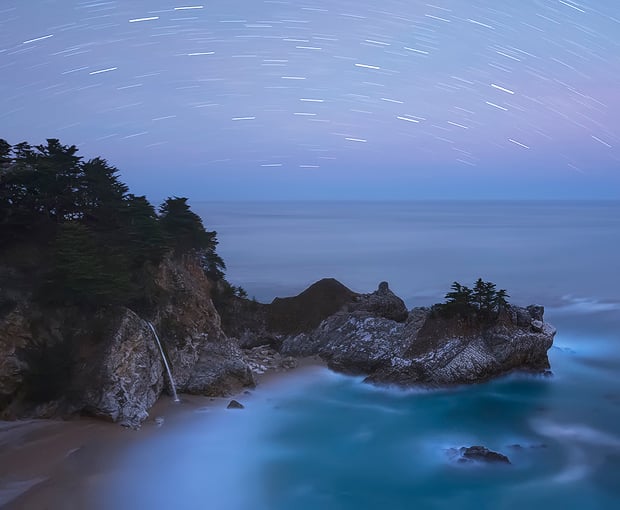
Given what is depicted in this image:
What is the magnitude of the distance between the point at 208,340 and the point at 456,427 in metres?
8.78

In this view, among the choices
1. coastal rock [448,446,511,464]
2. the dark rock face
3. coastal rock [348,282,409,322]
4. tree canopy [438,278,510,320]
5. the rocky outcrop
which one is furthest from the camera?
the dark rock face

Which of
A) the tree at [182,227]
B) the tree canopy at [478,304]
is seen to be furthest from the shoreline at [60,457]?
the tree canopy at [478,304]

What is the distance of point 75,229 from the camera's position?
1564 cm

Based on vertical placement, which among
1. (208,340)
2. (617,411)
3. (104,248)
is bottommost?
(617,411)

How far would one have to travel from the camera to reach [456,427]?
16.4m

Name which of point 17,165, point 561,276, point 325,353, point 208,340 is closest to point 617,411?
point 325,353

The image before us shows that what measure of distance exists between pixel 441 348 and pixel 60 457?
12.7 metres

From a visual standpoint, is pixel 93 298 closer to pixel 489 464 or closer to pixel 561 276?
pixel 489 464

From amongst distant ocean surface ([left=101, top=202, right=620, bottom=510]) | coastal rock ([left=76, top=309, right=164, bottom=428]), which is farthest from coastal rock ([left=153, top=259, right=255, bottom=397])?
coastal rock ([left=76, top=309, right=164, bottom=428])

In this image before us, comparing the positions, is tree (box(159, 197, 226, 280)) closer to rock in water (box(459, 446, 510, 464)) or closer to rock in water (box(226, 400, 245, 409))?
rock in water (box(226, 400, 245, 409))

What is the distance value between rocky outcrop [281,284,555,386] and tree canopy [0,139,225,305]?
27.0 feet

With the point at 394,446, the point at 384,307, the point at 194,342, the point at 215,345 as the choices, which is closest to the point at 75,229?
the point at 194,342

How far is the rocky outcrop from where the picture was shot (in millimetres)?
19375

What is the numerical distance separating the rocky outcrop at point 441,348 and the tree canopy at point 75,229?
27.0 ft
